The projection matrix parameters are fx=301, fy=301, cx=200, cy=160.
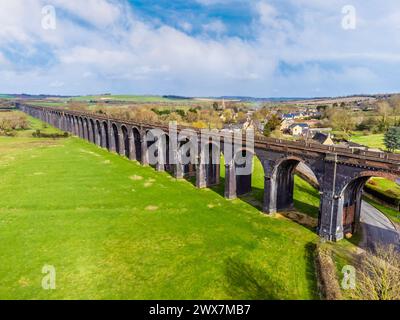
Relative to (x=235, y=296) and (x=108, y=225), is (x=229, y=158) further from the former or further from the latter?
(x=235, y=296)

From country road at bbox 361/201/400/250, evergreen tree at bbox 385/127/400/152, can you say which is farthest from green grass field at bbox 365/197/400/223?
evergreen tree at bbox 385/127/400/152

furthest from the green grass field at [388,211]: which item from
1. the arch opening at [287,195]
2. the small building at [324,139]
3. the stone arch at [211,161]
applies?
the small building at [324,139]

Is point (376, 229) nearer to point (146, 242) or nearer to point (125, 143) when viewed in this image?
point (146, 242)

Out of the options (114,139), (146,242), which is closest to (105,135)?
(114,139)

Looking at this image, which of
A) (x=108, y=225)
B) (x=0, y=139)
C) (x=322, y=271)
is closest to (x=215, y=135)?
(x=108, y=225)

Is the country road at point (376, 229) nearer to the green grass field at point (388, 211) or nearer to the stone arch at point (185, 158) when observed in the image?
the green grass field at point (388, 211)

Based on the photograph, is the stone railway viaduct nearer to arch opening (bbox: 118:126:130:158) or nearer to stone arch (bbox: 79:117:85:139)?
arch opening (bbox: 118:126:130:158)
